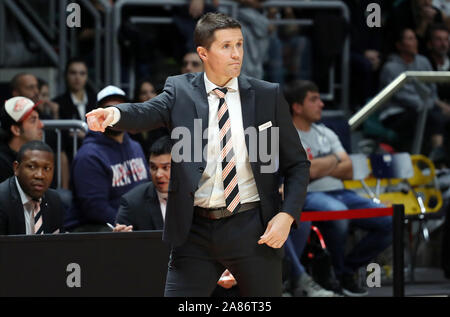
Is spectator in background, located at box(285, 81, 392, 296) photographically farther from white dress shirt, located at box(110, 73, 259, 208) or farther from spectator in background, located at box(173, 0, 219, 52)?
white dress shirt, located at box(110, 73, 259, 208)

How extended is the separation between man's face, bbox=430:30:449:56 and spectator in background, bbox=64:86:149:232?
15.6 ft

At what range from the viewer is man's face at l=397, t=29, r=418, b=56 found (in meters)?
11.0

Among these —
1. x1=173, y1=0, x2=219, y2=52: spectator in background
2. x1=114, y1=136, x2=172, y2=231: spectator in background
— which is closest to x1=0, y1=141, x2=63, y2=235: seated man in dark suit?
x1=114, y1=136, x2=172, y2=231: spectator in background

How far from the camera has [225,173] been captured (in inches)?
173

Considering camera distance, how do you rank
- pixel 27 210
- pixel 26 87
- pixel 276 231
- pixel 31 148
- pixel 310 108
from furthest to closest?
pixel 26 87, pixel 310 108, pixel 31 148, pixel 27 210, pixel 276 231

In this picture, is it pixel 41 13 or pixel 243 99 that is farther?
pixel 41 13

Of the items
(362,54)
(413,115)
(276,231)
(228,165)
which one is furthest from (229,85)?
(362,54)

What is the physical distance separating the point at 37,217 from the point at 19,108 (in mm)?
1257

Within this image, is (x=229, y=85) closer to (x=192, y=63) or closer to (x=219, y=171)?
(x=219, y=171)

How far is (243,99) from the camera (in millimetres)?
4484
